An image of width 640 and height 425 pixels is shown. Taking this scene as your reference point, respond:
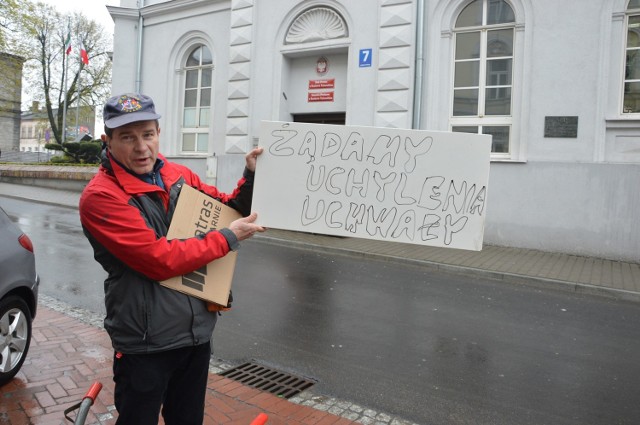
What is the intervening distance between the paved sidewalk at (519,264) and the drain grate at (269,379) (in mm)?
5426

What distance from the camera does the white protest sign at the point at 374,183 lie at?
8.05 ft

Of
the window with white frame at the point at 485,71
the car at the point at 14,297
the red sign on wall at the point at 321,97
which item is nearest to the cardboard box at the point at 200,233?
the car at the point at 14,297

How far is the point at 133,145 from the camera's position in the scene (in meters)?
2.01

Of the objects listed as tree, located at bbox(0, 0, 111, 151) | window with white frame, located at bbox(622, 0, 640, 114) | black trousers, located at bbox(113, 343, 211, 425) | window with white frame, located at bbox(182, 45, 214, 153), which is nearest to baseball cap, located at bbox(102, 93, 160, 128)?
black trousers, located at bbox(113, 343, 211, 425)

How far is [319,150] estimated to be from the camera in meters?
2.55

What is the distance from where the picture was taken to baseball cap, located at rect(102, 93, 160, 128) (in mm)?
1932

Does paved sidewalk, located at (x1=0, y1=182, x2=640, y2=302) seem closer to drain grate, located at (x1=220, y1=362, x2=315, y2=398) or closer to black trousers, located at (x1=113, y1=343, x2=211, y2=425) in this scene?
drain grate, located at (x1=220, y1=362, x2=315, y2=398)

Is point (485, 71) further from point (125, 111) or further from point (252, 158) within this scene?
point (125, 111)

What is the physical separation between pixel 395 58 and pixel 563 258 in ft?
19.7

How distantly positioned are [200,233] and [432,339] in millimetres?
3791

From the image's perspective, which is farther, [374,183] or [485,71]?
[485,71]


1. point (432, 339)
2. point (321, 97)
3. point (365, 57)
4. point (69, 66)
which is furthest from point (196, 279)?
point (69, 66)

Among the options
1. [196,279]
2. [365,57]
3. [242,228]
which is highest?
[365,57]

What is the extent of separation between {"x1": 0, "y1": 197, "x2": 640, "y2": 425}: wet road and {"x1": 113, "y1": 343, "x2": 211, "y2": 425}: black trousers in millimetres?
1886
